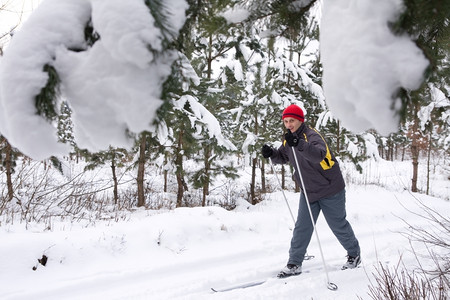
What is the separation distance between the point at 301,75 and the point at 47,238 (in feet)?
28.2

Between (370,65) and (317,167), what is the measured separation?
2.82m

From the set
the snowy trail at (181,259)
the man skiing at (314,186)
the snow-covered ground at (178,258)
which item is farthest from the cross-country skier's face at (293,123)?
the snowy trail at (181,259)

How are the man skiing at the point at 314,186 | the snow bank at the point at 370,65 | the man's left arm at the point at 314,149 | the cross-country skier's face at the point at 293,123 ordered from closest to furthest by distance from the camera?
1. the snow bank at the point at 370,65
2. the man's left arm at the point at 314,149
3. the man skiing at the point at 314,186
4. the cross-country skier's face at the point at 293,123

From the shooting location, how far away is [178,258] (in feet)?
14.0

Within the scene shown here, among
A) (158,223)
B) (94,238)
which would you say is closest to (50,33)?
(94,238)

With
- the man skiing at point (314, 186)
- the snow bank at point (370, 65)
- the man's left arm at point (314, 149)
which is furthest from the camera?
the man skiing at point (314, 186)

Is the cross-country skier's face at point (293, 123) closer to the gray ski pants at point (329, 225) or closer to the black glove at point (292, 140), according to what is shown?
the black glove at point (292, 140)

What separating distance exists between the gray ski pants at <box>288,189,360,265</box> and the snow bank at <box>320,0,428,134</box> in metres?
2.84

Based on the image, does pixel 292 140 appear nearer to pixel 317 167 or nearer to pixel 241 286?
pixel 317 167

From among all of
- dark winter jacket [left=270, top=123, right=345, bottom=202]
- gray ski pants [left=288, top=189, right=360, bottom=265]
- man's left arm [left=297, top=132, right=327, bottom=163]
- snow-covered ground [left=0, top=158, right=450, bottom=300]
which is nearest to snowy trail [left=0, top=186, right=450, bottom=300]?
snow-covered ground [left=0, top=158, right=450, bottom=300]

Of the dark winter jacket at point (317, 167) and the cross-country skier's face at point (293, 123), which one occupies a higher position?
the cross-country skier's face at point (293, 123)

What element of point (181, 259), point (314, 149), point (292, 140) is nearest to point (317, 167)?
point (314, 149)

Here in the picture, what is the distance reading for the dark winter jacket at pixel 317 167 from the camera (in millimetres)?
3113

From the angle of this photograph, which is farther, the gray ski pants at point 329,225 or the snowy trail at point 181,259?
the gray ski pants at point 329,225
